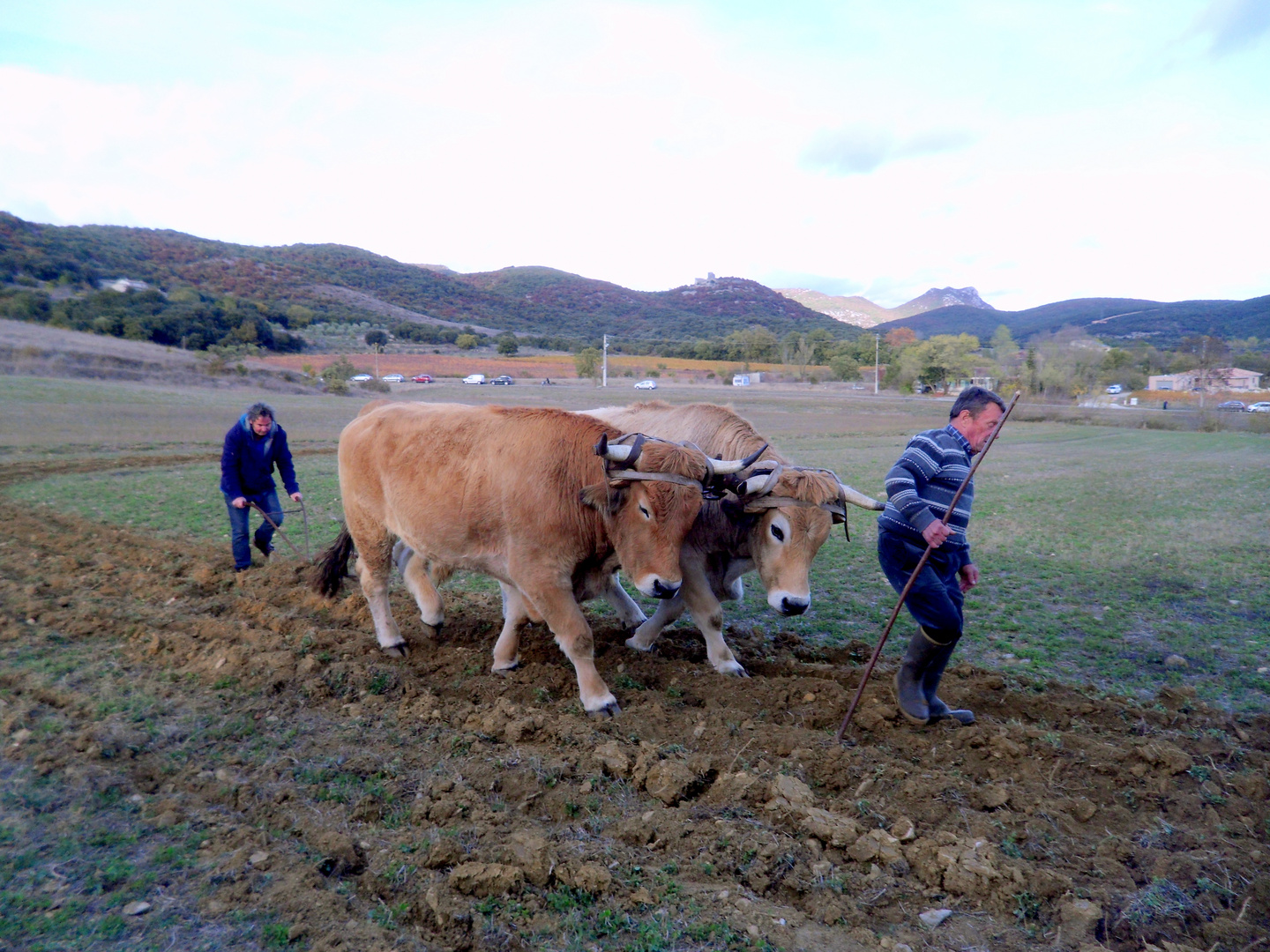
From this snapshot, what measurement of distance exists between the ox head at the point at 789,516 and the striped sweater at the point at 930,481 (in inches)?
22.9

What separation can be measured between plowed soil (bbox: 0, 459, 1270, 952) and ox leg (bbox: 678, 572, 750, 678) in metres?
0.22

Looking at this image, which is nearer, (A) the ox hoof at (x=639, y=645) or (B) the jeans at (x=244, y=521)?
(A) the ox hoof at (x=639, y=645)

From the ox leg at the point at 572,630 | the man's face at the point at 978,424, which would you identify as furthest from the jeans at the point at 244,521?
the man's face at the point at 978,424

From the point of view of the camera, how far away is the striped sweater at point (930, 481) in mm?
5047

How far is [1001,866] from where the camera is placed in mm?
3455

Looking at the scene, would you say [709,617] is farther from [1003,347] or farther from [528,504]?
[1003,347]

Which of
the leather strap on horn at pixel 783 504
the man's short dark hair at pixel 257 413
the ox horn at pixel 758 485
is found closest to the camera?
the leather strap on horn at pixel 783 504

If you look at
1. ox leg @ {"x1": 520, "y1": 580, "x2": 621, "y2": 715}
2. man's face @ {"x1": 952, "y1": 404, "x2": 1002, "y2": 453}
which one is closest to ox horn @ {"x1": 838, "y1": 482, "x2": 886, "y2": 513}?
man's face @ {"x1": 952, "y1": 404, "x2": 1002, "y2": 453}

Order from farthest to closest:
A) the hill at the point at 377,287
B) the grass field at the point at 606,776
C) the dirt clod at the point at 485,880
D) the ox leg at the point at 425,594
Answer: the hill at the point at 377,287, the ox leg at the point at 425,594, the dirt clod at the point at 485,880, the grass field at the point at 606,776

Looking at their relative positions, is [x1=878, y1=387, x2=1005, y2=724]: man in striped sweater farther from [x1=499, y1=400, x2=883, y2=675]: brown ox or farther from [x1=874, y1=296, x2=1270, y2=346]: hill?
[x1=874, y1=296, x2=1270, y2=346]: hill

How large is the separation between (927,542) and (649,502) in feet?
6.19

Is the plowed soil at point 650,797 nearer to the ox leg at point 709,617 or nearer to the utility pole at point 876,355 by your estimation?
the ox leg at point 709,617

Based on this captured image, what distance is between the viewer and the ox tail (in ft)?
25.6

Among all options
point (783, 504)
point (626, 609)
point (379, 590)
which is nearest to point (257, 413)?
→ point (379, 590)
